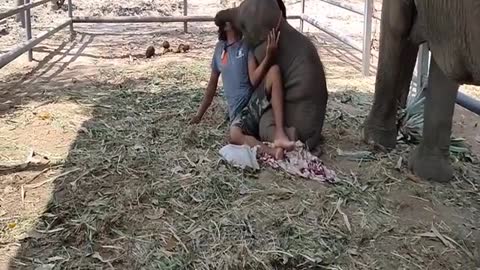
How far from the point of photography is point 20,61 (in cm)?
746

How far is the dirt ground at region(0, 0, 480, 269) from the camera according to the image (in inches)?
110

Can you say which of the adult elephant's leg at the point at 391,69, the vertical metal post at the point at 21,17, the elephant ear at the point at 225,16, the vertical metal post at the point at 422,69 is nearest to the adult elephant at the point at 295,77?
the elephant ear at the point at 225,16

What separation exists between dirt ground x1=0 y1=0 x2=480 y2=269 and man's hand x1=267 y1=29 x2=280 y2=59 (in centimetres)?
69

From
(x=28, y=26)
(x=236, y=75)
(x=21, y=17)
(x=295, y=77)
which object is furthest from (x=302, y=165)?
(x=21, y=17)

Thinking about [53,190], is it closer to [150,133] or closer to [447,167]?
[150,133]

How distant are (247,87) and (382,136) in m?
0.93

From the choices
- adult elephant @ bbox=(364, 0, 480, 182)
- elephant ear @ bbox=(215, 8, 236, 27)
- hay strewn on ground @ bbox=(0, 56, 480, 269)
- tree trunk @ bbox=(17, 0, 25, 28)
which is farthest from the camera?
tree trunk @ bbox=(17, 0, 25, 28)

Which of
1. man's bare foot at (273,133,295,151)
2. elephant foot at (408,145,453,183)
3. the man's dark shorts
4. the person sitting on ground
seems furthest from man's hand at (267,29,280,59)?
elephant foot at (408,145,453,183)

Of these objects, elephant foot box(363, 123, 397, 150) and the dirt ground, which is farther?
elephant foot box(363, 123, 397, 150)

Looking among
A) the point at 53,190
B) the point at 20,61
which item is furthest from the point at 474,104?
the point at 20,61

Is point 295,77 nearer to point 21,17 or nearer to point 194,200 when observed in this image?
point 194,200

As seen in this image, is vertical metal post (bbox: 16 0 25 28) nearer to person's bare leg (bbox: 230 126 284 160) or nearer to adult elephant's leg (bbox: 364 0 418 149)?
person's bare leg (bbox: 230 126 284 160)

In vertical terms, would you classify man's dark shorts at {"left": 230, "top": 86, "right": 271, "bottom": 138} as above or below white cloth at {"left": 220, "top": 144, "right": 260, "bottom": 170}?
above

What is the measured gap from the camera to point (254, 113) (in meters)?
4.04
